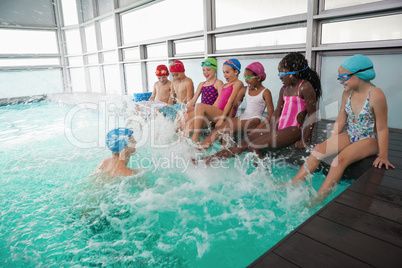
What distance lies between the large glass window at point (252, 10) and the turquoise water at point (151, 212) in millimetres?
3064

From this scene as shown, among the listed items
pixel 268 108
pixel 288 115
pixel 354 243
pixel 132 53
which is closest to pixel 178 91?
pixel 268 108

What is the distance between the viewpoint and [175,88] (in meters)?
5.18

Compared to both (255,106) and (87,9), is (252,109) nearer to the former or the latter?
(255,106)

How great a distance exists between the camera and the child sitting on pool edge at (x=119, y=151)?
103 inches

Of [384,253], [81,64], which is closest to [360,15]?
[384,253]

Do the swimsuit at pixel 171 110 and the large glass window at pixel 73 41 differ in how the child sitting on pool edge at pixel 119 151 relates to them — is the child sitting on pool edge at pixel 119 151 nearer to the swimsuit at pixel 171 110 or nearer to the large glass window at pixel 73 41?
the swimsuit at pixel 171 110

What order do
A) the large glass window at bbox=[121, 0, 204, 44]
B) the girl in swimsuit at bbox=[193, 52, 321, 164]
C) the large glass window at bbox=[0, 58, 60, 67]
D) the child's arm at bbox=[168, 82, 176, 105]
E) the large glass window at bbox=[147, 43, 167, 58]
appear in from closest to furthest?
the girl in swimsuit at bbox=[193, 52, 321, 164] < the child's arm at bbox=[168, 82, 176, 105] < the large glass window at bbox=[121, 0, 204, 44] < the large glass window at bbox=[147, 43, 167, 58] < the large glass window at bbox=[0, 58, 60, 67]

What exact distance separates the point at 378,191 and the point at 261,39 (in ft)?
13.3

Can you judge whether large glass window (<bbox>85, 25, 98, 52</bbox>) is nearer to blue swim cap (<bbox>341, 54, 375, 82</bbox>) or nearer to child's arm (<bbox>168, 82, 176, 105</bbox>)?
child's arm (<bbox>168, 82, 176, 105</bbox>)

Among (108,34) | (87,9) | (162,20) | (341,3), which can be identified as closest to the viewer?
(341,3)

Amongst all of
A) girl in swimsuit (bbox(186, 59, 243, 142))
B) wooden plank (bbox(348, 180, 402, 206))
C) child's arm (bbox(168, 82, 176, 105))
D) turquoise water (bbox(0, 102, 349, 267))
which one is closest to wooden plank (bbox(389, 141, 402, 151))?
turquoise water (bbox(0, 102, 349, 267))

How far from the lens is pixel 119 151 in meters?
2.67

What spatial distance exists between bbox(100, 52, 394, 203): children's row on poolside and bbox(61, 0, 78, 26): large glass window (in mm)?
8581

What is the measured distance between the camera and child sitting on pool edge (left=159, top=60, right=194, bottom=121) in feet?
15.5
